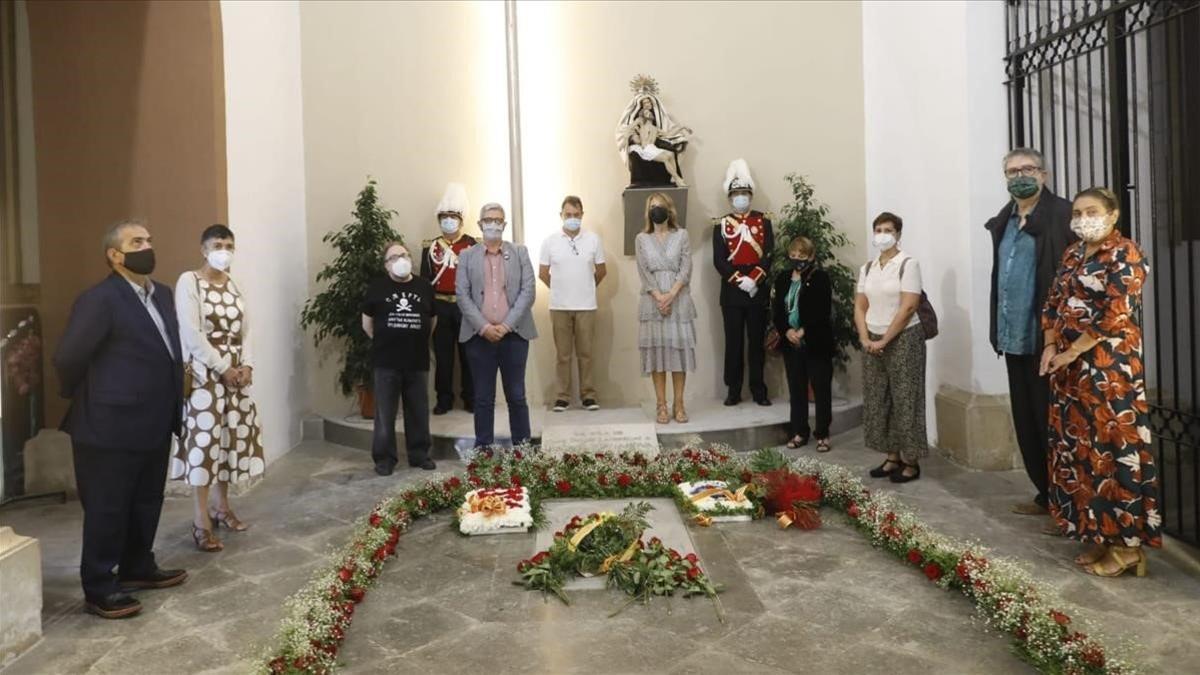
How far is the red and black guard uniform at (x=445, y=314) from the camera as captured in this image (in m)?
7.50

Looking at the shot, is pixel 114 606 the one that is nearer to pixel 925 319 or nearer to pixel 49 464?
pixel 49 464

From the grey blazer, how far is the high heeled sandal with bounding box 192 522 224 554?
2056mm

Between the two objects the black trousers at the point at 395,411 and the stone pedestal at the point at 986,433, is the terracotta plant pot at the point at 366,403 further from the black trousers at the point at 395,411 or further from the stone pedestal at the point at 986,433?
the stone pedestal at the point at 986,433

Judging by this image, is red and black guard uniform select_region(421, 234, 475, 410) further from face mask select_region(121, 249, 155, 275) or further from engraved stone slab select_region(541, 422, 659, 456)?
face mask select_region(121, 249, 155, 275)

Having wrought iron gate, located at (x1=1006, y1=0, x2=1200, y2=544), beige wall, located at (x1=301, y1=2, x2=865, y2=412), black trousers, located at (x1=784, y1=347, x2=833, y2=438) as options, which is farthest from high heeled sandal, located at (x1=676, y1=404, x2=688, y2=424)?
wrought iron gate, located at (x1=1006, y1=0, x2=1200, y2=544)

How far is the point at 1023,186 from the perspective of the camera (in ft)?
15.1

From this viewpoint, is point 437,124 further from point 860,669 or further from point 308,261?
point 860,669

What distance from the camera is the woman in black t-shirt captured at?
20.3 feet

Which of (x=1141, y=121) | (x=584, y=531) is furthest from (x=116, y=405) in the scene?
(x=1141, y=121)

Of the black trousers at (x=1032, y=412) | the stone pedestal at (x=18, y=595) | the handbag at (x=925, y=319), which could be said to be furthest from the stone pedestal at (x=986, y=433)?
the stone pedestal at (x=18, y=595)

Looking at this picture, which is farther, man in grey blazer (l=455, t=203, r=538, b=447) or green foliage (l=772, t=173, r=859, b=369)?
green foliage (l=772, t=173, r=859, b=369)

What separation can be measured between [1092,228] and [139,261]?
13.1 feet

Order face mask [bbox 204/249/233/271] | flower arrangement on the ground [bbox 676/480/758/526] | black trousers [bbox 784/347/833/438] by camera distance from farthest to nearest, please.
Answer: black trousers [bbox 784/347/833/438] < flower arrangement on the ground [bbox 676/480/758/526] < face mask [bbox 204/249/233/271]

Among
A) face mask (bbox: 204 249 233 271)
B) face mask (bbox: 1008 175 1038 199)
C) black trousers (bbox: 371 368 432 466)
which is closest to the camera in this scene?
face mask (bbox: 1008 175 1038 199)
